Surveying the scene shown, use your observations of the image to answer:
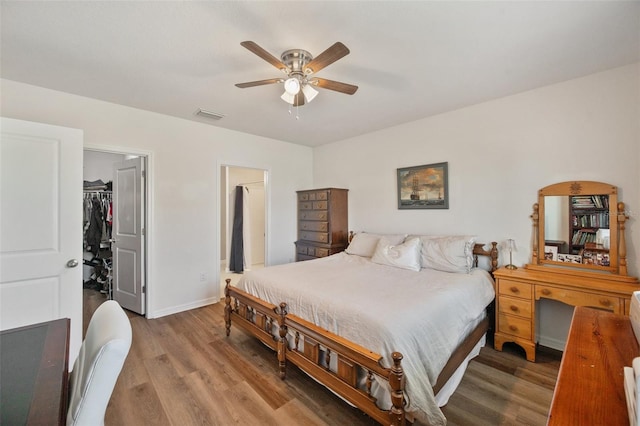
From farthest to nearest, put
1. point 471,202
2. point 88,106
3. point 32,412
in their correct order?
point 471,202 < point 88,106 < point 32,412

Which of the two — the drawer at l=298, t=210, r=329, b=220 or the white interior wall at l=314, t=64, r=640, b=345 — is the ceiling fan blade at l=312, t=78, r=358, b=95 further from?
the drawer at l=298, t=210, r=329, b=220

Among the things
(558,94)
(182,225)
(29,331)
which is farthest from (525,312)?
(182,225)

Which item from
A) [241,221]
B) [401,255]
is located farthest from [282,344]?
[241,221]

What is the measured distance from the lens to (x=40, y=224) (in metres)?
2.16

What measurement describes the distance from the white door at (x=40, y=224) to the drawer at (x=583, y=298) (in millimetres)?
4020

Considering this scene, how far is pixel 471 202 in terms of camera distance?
311 cm

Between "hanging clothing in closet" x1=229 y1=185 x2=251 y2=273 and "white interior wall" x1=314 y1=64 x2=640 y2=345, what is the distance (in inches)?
122

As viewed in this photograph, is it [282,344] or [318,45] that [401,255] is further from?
[318,45]

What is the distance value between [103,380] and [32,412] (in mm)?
164

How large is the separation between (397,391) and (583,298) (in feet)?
6.28

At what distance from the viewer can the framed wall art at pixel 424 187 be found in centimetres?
333

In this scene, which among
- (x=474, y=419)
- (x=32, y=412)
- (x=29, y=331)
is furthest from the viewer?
(x=474, y=419)

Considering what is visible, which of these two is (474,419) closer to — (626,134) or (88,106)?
(626,134)

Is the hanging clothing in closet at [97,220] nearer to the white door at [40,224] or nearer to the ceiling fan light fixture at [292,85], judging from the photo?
the white door at [40,224]
